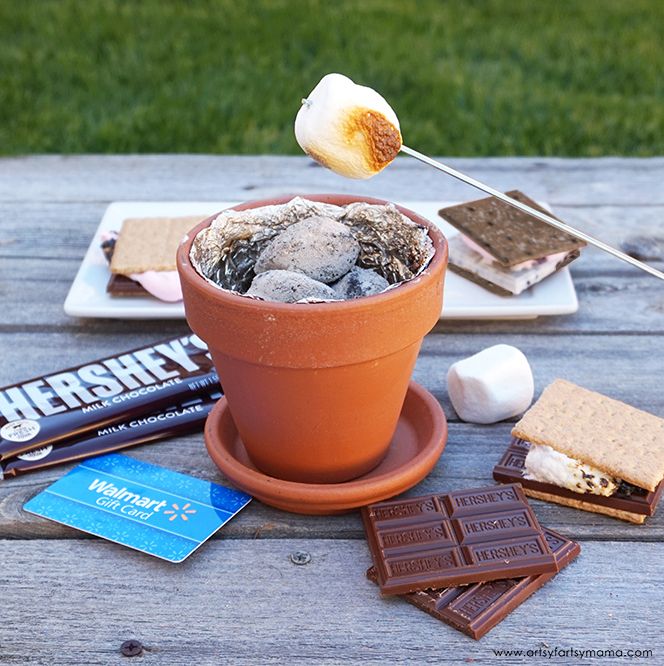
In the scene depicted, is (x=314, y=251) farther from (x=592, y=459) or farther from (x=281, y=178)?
(x=281, y=178)

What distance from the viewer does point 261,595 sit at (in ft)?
3.03

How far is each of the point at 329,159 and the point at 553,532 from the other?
433mm

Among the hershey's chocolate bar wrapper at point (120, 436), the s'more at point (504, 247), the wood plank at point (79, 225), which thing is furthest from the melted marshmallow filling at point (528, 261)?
the hershey's chocolate bar wrapper at point (120, 436)

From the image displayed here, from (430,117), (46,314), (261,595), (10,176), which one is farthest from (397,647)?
(430,117)

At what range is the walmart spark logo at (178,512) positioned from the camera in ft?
3.31

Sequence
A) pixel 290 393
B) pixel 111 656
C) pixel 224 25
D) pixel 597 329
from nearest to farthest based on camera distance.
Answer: pixel 111 656
pixel 290 393
pixel 597 329
pixel 224 25

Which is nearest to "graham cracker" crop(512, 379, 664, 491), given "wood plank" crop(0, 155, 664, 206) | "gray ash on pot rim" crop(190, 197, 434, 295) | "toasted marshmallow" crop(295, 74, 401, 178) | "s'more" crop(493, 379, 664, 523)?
"s'more" crop(493, 379, 664, 523)

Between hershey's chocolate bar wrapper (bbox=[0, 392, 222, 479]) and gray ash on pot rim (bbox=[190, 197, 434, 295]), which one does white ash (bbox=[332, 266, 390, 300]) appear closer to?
gray ash on pot rim (bbox=[190, 197, 434, 295])

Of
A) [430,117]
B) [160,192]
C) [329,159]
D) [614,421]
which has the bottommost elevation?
[430,117]

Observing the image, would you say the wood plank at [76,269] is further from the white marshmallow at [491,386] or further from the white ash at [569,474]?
the white ash at [569,474]

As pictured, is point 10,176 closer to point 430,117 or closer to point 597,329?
point 597,329

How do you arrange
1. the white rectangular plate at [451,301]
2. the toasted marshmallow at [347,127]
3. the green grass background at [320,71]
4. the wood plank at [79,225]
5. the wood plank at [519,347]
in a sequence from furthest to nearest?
the green grass background at [320,71], the wood plank at [79,225], the white rectangular plate at [451,301], the wood plank at [519,347], the toasted marshmallow at [347,127]

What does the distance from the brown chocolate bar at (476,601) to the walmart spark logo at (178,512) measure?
0.66 feet

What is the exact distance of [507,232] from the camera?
1.54 meters
